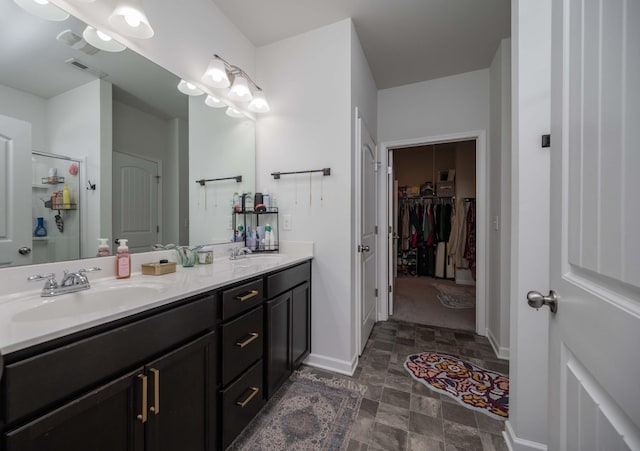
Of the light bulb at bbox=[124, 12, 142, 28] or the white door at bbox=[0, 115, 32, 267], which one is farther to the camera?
the light bulb at bbox=[124, 12, 142, 28]

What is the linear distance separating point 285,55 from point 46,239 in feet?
6.64

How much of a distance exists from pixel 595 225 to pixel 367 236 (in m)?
1.88

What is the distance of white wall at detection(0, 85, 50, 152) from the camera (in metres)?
0.97

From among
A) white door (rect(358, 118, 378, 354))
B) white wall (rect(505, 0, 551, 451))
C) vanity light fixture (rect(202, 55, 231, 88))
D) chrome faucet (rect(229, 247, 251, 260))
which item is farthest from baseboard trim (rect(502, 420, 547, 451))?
vanity light fixture (rect(202, 55, 231, 88))

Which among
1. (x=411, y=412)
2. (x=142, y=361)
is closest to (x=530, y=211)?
(x=411, y=412)

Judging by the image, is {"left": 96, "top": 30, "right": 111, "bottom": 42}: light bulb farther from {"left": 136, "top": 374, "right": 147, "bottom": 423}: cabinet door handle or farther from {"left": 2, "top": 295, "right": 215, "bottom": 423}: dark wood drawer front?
{"left": 136, "top": 374, "right": 147, "bottom": 423}: cabinet door handle

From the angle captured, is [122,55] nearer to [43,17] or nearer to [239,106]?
[43,17]

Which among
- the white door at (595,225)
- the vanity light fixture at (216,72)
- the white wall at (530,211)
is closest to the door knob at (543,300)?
the white door at (595,225)

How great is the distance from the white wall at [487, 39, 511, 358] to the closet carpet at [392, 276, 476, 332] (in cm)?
44

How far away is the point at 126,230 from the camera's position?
1.36 meters

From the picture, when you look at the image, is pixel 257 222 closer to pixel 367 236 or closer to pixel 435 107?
pixel 367 236

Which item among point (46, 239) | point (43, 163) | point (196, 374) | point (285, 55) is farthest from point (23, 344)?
point (285, 55)

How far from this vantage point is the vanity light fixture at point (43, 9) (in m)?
1.01

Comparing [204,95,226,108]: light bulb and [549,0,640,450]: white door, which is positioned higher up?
[204,95,226,108]: light bulb
